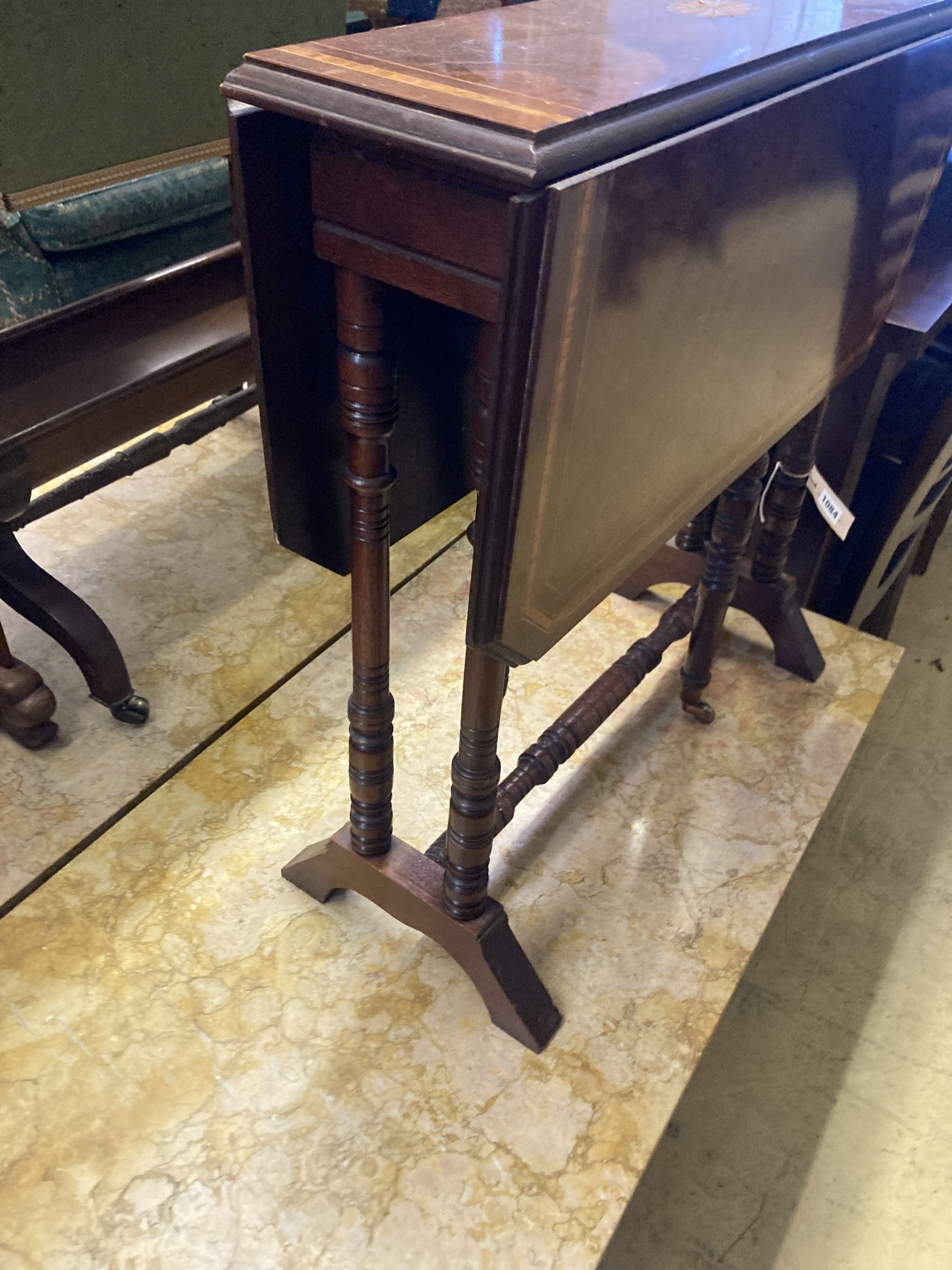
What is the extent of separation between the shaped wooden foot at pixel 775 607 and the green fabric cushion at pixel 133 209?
1212mm

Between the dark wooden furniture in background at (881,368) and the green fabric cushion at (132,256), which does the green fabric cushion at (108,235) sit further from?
the dark wooden furniture in background at (881,368)

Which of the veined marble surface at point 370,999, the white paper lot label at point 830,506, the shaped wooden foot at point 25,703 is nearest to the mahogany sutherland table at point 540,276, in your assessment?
the veined marble surface at point 370,999

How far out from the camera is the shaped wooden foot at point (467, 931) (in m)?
1.25

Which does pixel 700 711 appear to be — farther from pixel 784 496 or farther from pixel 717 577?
pixel 784 496

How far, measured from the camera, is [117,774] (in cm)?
161

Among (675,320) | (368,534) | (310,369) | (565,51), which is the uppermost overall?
(565,51)

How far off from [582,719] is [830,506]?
594 millimetres

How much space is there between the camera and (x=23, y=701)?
1.60 meters

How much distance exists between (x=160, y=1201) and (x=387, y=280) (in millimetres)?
1038

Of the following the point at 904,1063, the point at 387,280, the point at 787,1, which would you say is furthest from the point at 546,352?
the point at 904,1063

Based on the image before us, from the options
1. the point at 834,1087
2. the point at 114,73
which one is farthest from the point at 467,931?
the point at 114,73

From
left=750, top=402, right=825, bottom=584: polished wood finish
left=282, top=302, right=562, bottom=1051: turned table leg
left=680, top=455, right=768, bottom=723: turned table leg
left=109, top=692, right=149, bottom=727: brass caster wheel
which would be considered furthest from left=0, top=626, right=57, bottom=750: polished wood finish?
left=750, top=402, right=825, bottom=584: polished wood finish

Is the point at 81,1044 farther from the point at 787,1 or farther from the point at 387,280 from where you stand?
the point at 787,1

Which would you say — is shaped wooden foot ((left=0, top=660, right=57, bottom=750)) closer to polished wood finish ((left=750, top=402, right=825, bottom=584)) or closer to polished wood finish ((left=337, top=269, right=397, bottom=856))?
polished wood finish ((left=337, top=269, right=397, bottom=856))
